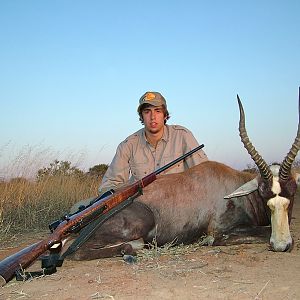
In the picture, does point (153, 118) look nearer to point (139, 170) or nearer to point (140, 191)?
point (139, 170)

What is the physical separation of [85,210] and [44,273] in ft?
2.30

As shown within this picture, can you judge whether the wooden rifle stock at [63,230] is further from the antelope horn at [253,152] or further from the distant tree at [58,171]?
the distant tree at [58,171]

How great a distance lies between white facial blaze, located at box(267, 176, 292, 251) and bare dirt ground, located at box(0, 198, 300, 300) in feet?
0.37

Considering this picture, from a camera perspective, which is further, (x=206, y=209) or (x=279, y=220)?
(x=206, y=209)

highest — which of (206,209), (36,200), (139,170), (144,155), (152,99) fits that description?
(152,99)

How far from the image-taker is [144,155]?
6.00 m

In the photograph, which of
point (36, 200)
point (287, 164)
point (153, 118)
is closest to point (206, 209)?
point (287, 164)

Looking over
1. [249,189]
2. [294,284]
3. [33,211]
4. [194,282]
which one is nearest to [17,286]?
[194,282]

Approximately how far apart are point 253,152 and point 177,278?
1.85 metres

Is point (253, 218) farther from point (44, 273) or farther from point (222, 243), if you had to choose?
point (44, 273)

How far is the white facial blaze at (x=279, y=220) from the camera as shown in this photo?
4.09 metres

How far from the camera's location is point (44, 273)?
144 inches

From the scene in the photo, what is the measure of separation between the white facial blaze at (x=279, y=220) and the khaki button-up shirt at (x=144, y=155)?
1.66 m

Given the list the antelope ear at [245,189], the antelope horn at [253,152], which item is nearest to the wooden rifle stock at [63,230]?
the antelope ear at [245,189]
